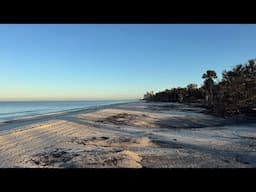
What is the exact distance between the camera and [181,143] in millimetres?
5879

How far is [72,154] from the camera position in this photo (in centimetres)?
463
